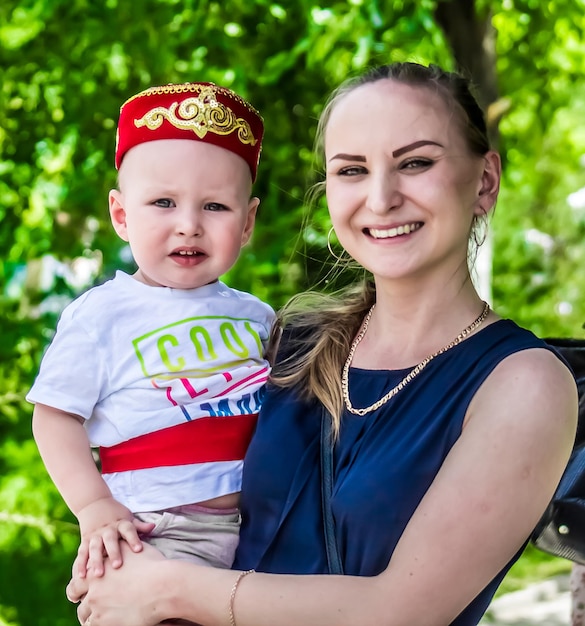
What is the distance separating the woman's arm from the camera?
1510 mm

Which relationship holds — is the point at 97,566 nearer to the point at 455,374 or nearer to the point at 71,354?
the point at 71,354

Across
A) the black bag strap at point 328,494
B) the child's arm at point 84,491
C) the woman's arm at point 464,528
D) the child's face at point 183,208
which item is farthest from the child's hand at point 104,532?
the child's face at point 183,208

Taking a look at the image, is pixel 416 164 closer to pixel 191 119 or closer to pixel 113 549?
pixel 191 119

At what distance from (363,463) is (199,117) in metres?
0.69

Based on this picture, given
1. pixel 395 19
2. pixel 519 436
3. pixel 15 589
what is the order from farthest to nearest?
1. pixel 15 589
2. pixel 395 19
3. pixel 519 436

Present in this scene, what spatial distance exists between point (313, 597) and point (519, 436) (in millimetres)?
403

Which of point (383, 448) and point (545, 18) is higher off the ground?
point (545, 18)

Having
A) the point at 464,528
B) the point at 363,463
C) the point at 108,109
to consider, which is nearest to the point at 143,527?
the point at 363,463

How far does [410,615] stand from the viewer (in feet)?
4.99

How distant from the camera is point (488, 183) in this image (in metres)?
1.85

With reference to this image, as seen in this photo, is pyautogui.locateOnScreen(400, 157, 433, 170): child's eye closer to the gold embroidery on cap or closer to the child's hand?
the gold embroidery on cap

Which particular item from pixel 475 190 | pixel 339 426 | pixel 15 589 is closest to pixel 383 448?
pixel 339 426

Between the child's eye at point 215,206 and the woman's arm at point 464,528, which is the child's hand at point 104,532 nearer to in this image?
the woman's arm at point 464,528

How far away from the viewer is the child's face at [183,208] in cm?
182
